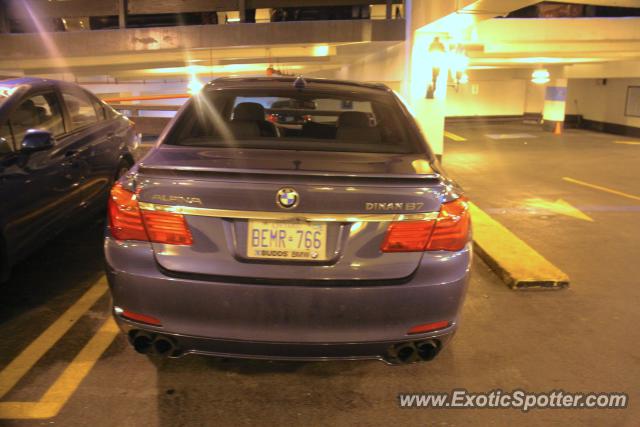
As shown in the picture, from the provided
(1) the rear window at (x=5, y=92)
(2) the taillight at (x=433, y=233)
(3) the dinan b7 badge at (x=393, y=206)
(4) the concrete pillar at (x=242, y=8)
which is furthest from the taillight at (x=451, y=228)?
(4) the concrete pillar at (x=242, y=8)

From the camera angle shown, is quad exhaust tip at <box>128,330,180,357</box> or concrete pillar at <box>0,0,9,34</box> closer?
quad exhaust tip at <box>128,330,180,357</box>

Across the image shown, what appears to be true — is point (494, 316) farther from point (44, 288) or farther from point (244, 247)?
point (44, 288)

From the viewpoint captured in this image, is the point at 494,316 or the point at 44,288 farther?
the point at 44,288

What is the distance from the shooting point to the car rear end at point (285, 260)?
262cm

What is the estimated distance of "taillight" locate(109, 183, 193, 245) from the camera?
2.65 metres

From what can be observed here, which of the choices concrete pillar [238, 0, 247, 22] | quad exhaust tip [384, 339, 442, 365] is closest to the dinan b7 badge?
quad exhaust tip [384, 339, 442, 365]

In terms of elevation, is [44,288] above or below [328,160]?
below

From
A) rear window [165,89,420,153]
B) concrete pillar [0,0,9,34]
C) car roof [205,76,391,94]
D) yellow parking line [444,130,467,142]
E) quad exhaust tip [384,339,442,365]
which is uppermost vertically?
concrete pillar [0,0,9,34]

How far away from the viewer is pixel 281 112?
6.83 metres

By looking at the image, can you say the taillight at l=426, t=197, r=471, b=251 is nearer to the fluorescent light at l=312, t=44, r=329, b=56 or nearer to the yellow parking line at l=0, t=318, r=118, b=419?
Answer: the yellow parking line at l=0, t=318, r=118, b=419

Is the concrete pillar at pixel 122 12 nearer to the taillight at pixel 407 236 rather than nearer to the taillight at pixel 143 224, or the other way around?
the taillight at pixel 143 224

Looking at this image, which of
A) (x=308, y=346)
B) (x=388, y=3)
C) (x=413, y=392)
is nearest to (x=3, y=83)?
(x=308, y=346)

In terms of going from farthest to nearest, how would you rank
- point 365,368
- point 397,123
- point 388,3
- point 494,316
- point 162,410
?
point 388,3
point 494,316
point 397,123
point 365,368
point 162,410

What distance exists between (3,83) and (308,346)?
378 cm
